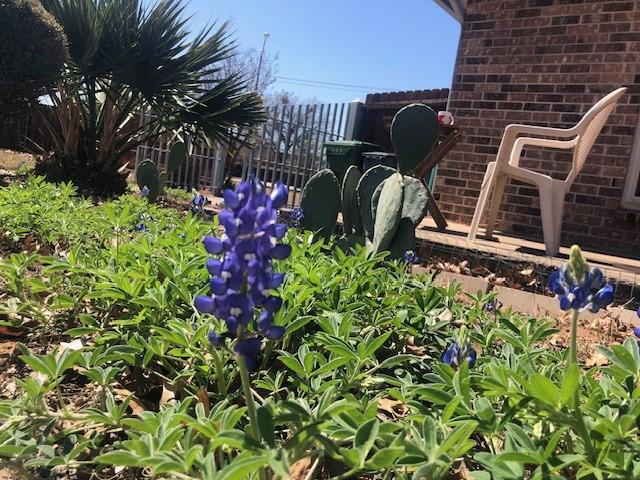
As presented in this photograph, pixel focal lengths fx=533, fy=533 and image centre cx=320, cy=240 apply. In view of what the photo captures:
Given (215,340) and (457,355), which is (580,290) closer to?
(457,355)

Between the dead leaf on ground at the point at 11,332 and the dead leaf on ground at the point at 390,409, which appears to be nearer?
the dead leaf on ground at the point at 390,409

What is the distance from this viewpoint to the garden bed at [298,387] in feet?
3.00

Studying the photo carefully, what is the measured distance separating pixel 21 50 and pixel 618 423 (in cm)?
683

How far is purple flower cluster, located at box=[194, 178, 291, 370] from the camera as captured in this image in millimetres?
→ 836

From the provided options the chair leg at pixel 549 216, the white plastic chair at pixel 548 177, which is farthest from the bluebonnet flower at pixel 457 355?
the chair leg at pixel 549 216

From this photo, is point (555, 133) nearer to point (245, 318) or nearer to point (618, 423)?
point (618, 423)

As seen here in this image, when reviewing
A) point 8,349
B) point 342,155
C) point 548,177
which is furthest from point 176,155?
point 8,349

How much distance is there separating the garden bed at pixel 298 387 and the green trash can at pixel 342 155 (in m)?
3.89

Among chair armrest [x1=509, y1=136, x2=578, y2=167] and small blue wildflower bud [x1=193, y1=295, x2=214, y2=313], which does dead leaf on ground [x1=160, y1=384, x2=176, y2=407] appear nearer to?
small blue wildflower bud [x1=193, y1=295, x2=214, y2=313]

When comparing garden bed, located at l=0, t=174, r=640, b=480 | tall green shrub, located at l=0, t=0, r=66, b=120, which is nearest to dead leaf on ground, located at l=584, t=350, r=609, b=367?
garden bed, located at l=0, t=174, r=640, b=480

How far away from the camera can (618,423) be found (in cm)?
96

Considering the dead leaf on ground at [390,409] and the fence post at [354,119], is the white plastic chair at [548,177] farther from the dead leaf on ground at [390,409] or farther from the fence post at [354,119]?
the fence post at [354,119]

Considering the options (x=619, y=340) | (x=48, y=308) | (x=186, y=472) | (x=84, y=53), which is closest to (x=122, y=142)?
(x=84, y=53)

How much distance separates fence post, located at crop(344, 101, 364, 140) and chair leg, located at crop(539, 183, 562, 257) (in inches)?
261
